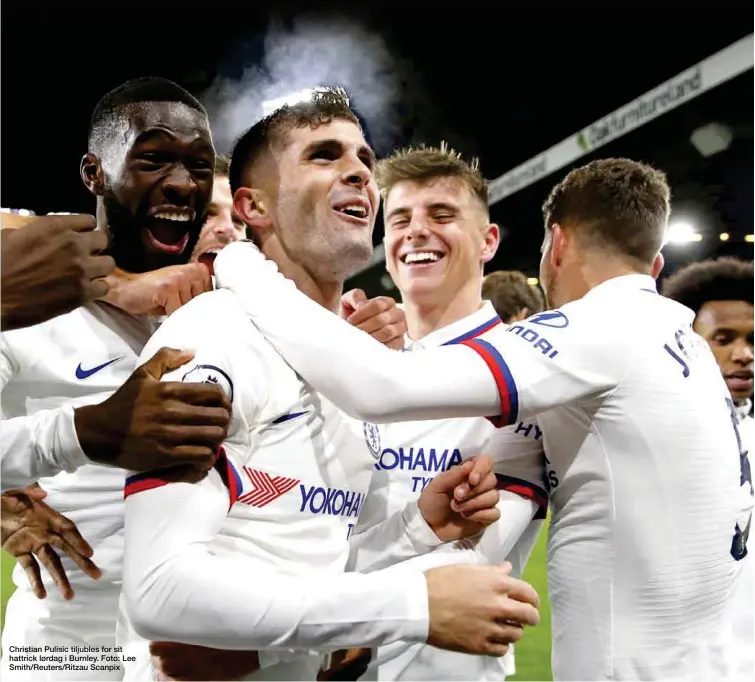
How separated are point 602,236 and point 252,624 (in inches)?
53.1

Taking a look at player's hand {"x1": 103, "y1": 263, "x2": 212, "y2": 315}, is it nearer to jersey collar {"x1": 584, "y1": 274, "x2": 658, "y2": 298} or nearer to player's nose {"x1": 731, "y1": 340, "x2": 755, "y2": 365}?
jersey collar {"x1": 584, "y1": 274, "x2": 658, "y2": 298}

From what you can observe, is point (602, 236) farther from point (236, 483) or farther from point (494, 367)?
point (236, 483)

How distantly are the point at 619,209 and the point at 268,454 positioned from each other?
3.80 ft

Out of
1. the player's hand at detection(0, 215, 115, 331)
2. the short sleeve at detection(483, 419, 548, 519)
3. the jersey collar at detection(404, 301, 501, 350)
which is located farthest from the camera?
the jersey collar at detection(404, 301, 501, 350)

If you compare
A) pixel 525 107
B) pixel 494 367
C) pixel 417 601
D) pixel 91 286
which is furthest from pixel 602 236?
pixel 525 107

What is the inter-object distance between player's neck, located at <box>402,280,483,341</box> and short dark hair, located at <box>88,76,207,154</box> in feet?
3.06

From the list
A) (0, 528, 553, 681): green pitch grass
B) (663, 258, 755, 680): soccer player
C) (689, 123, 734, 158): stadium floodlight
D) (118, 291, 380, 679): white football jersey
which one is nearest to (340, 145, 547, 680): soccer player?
(118, 291, 380, 679): white football jersey

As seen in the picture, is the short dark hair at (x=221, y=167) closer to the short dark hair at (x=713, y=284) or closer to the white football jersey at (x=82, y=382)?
the white football jersey at (x=82, y=382)

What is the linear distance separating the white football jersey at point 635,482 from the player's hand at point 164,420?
603 millimetres

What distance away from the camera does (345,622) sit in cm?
136

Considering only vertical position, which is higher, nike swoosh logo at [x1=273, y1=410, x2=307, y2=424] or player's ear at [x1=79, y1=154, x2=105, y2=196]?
player's ear at [x1=79, y1=154, x2=105, y2=196]

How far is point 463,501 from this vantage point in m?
1.77

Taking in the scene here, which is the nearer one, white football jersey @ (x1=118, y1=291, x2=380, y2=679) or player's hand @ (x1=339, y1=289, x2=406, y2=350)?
white football jersey @ (x1=118, y1=291, x2=380, y2=679)

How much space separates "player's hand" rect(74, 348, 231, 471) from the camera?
140 cm
